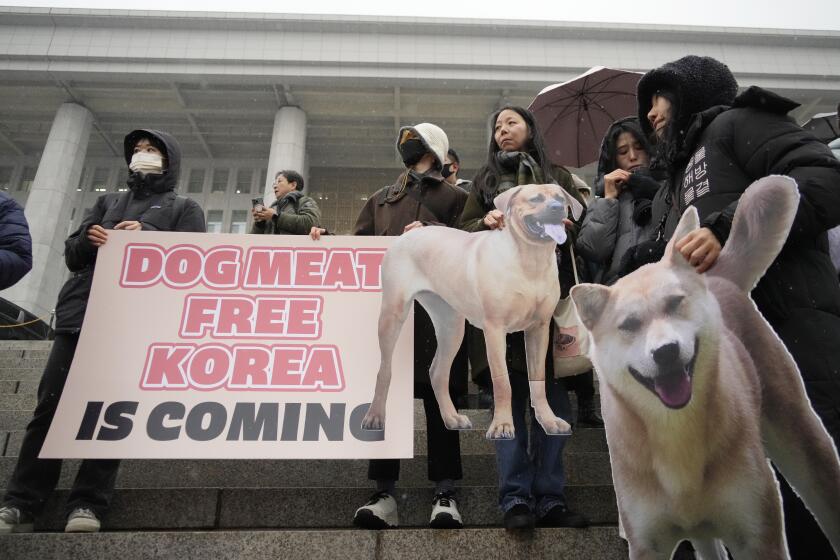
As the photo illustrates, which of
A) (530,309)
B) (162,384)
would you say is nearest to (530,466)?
(530,309)

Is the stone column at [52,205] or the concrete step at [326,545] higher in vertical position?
the stone column at [52,205]

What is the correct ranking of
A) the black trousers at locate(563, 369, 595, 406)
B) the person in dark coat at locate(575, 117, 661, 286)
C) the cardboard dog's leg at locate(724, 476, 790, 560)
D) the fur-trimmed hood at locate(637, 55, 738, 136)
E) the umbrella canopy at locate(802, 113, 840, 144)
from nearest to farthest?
1. the cardboard dog's leg at locate(724, 476, 790, 560)
2. the fur-trimmed hood at locate(637, 55, 738, 136)
3. the person in dark coat at locate(575, 117, 661, 286)
4. the umbrella canopy at locate(802, 113, 840, 144)
5. the black trousers at locate(563, 369, 595, 406)

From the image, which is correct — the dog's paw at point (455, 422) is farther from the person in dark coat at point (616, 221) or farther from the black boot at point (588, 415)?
the black boot at point (588, 415)

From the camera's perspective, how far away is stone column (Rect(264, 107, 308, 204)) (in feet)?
53.2

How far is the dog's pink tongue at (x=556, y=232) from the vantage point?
2.57m

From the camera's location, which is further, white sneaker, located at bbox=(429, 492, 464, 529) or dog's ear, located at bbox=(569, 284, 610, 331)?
white sneaker, located at bbox=(429, 492, 464, 529)

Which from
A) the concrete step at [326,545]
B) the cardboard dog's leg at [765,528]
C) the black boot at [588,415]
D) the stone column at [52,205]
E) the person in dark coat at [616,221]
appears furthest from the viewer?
the stone column at [52,205]

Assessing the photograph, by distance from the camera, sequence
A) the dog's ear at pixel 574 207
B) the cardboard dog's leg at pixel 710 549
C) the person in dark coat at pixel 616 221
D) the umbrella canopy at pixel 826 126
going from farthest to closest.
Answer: the umbrella canopy at pixel 826 126 → the dog's ear at pixel 574 207 → the person in dark coat at pixel 616 221 → the cardboard dog's leg at pixel 710 549

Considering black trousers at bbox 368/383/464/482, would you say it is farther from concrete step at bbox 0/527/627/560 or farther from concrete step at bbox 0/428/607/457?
concrete step at bbox 0/428/607/457

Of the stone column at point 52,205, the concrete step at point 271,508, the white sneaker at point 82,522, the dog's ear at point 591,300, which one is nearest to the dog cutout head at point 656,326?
the dog's ear at point 591,300

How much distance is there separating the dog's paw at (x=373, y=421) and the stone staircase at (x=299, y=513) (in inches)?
17.1

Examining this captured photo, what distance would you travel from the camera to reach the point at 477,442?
3645 mm

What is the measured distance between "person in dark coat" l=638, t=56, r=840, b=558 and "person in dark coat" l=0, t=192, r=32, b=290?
10.8ft

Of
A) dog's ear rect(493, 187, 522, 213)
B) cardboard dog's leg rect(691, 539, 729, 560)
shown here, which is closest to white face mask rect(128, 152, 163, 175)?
dog's ear rect(493, 187, 522, 213)
